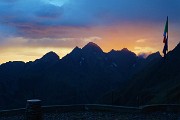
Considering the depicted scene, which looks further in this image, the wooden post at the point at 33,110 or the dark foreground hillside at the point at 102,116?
the dark foreground hillside at the point at 102,116

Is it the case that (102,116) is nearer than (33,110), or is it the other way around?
(33,110)

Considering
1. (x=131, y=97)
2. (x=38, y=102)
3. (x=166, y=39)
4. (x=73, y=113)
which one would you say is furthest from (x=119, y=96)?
(x=38, y=102)

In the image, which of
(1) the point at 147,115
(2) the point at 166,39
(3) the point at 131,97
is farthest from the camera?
(3) the point at 131,97

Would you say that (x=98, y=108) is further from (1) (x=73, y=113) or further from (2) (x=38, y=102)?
(2) (x=38, y=102)

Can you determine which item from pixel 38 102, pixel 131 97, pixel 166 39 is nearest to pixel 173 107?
pixel 38 102

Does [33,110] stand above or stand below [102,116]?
above

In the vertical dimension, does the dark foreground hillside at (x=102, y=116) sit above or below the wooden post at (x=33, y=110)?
below

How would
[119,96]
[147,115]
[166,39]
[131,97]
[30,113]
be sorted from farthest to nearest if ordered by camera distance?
[119,96] < [131,97] < [166,39] < [147,115] < [30,113]

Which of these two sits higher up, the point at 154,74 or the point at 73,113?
the point at 154,74

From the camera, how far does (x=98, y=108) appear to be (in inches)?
1231

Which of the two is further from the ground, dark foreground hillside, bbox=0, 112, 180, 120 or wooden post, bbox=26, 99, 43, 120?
wooden post, bbox=26, 99, 43, 120

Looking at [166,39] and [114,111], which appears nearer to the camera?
[114,111]

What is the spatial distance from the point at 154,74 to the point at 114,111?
169770 mm

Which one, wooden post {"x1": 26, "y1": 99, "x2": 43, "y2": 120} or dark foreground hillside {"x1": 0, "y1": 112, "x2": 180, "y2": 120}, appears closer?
wooden post {"x1": 26, "y1": 99, "x2": 43, "y2": 120}
